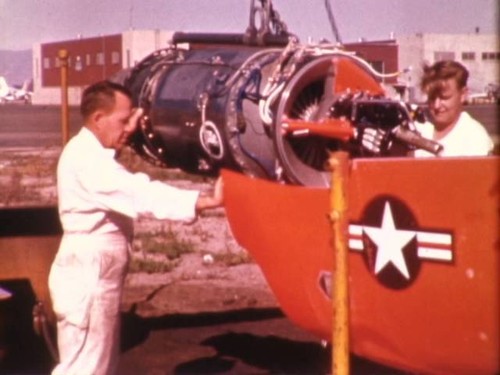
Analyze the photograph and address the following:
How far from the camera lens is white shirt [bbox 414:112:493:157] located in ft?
13.7

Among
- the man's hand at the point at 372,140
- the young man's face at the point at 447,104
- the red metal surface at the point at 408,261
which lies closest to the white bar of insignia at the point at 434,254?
the red metal surface at the point at 408,261

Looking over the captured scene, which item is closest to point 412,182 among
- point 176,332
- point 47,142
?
point 176,332

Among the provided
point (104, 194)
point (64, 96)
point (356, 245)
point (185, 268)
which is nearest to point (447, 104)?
point (356, 245)

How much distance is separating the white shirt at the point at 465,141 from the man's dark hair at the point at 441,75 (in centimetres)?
15

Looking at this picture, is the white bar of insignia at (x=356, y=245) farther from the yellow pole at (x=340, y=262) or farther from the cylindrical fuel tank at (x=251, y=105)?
the cylindrical fuel tank at (x=251, y=105)

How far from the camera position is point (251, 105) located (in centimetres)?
451

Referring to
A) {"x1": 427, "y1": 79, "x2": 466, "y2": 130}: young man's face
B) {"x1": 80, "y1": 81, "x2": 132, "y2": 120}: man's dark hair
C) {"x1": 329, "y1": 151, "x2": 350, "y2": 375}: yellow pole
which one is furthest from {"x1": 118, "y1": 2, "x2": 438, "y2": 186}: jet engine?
{"x1": 329, "y1": 151, "x2": 350, "y2": 375}: yellow pole

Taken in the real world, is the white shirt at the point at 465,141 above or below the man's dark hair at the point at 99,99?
below

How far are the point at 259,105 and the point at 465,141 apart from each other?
2.95 feet

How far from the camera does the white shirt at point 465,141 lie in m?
4.17

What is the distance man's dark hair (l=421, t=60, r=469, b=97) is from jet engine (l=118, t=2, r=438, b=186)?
0.22 metres

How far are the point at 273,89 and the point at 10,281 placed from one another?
7.30ft

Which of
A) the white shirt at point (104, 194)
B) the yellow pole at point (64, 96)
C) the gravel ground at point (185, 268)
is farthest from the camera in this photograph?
the gravel ground at point (185, 268)

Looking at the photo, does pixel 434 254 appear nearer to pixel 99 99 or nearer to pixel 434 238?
pixel 434 238
